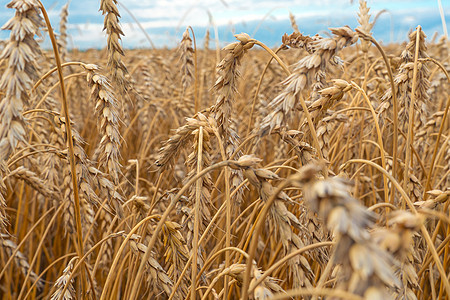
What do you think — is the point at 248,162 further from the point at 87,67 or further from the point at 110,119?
the point at 87,67

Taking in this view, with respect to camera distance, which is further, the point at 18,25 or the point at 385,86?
the point at 385,86

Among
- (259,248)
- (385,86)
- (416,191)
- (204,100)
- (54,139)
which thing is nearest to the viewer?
(416,191)

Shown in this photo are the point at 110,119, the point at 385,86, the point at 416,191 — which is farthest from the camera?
the point at 385,86

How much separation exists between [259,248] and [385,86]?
41.0 inches

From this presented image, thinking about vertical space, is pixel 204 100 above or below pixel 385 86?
below

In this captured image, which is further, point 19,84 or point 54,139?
point 54,139

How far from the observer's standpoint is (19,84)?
791 mm

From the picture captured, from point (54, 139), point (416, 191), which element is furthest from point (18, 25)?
point (416, 191)

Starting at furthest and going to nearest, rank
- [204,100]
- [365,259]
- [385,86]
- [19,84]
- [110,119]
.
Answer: [204,100] → [385,86] → [110,119] → [19,84] → [365,259]

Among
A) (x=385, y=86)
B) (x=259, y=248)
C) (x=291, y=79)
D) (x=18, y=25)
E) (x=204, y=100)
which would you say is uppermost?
(x=18, y=25)

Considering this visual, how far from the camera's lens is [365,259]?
0.43 m

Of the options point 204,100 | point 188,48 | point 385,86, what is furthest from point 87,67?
point 204,100

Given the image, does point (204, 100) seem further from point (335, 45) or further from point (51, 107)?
point (335, 45)

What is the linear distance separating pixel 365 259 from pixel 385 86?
6.57ft
